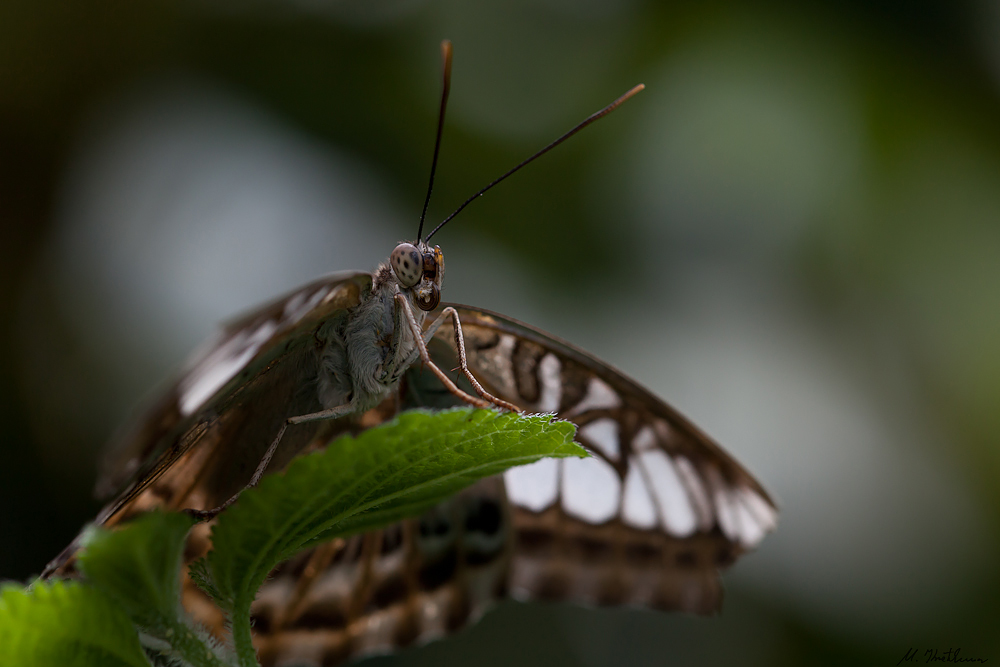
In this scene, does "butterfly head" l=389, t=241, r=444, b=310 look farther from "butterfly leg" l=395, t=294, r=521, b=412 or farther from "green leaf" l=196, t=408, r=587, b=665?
"green leaf" l=196, t=408, r=587, b=665

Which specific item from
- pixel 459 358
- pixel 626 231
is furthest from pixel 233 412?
pixel 626 231

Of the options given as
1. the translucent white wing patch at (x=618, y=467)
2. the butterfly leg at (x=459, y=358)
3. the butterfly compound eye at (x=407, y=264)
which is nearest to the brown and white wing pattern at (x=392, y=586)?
the translucent white wing patch at (x=618, y=467)

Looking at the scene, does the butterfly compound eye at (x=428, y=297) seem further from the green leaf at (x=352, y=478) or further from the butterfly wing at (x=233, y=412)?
the green leaf at (x=352, y=478)

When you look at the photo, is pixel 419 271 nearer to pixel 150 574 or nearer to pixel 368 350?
pixel 368 350

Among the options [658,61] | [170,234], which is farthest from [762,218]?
[170,234]

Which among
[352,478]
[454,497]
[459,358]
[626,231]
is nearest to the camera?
[352,478]

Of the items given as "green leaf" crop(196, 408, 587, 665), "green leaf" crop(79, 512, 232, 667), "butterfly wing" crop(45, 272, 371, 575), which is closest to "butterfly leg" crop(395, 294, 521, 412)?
"butterfly wing" crop(45, 272, 371, 575)
